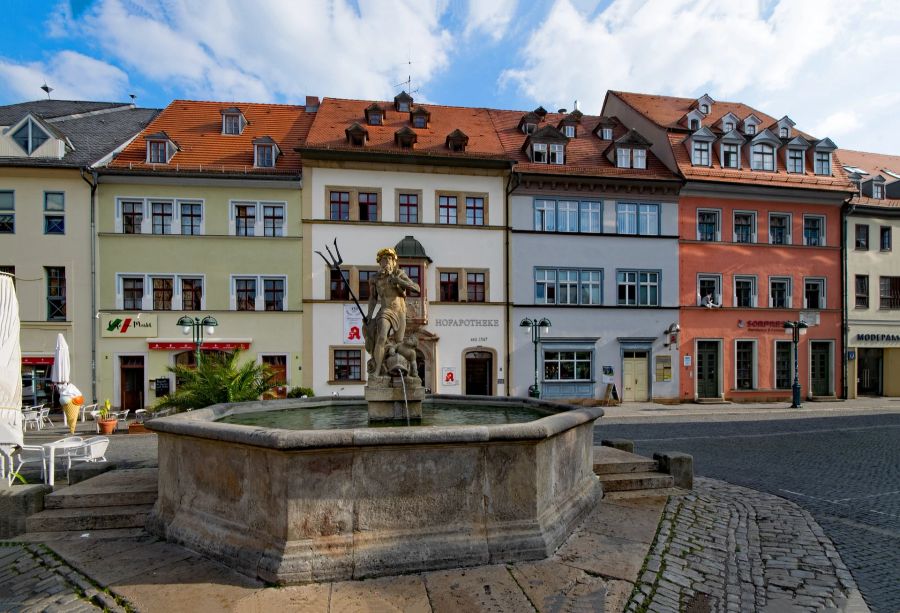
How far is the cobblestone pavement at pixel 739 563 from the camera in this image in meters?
4.05

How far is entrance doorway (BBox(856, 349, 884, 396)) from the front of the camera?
27.0 metres

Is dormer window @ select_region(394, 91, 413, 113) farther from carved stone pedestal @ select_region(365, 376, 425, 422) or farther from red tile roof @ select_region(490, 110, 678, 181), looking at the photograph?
carved stone pedestal @ select_region(365, 376, 425, 422)

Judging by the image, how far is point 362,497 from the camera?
4.32 metres

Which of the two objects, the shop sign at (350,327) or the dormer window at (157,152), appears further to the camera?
the shop sign at (350,327)

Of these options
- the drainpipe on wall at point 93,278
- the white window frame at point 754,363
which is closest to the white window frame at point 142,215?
the drainpipe on wall at point 93,278

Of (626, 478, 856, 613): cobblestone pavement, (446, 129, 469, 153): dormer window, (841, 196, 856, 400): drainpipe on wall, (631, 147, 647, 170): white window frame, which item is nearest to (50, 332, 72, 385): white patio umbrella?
(446, 129, 469, 153): dormer window

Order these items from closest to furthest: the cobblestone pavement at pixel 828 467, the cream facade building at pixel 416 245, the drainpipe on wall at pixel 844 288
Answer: the cobblestone pavement at pixel 828 467 < the cream facade building at pixel 416 245 < the drainpipe on wall at pixel 844 288

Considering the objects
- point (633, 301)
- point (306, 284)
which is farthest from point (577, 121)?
point (306, 284)

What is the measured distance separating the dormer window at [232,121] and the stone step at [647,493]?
22388 millimetres

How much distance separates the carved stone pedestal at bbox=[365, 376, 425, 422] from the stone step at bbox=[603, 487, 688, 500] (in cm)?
276

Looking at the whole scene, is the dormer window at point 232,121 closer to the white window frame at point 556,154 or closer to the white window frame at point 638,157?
the white window frame at point 556,154

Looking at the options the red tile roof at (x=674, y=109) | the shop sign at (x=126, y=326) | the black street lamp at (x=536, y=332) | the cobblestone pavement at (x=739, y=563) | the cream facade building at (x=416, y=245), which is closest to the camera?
the cobblestone pavement at (x=739, y=563)

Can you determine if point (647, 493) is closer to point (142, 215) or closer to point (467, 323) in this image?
point (467, 323)

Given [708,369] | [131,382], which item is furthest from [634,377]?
[131,382]
